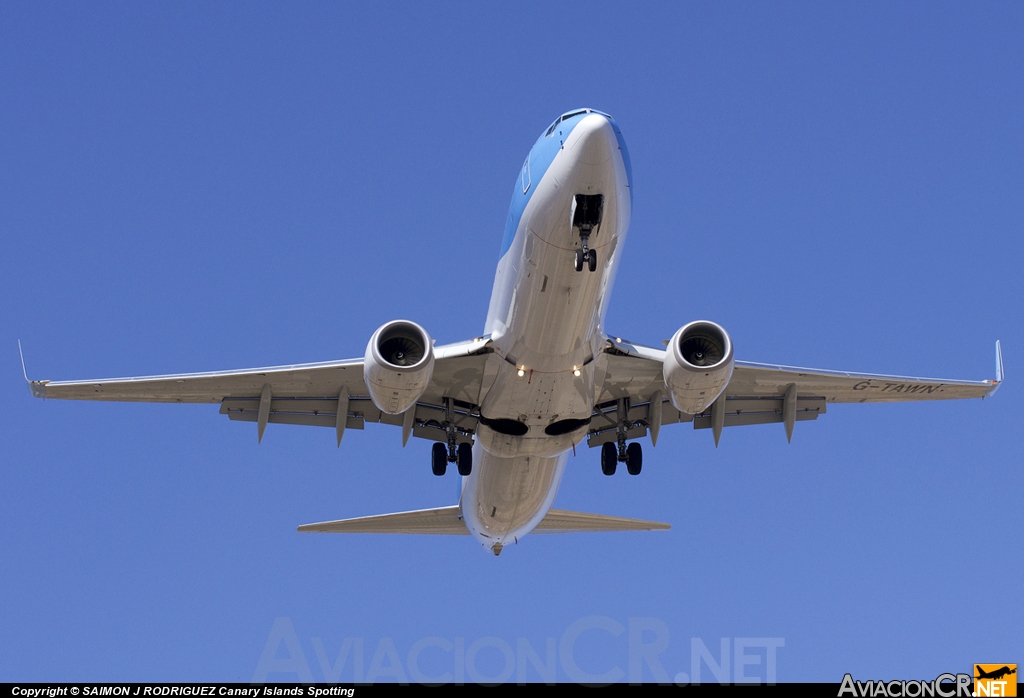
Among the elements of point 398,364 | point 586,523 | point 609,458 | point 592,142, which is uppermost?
point 592,142

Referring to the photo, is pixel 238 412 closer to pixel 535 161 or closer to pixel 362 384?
pixel 362 384

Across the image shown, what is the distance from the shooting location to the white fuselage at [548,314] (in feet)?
63.8

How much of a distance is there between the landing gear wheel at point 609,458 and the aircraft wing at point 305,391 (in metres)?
2.90

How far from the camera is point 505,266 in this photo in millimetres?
21625

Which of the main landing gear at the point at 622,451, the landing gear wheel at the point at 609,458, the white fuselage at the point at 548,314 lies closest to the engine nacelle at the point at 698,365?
the white fuselage at the point at 548,314

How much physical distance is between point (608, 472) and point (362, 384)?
5.44m

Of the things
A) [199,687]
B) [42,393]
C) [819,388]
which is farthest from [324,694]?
[819,388]

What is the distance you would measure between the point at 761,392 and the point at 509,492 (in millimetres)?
5623

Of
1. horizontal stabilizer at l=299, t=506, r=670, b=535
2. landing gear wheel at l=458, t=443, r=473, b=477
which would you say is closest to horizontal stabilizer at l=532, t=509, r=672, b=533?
horizontal stabilizer at l=299, t=506, r=670, b=535

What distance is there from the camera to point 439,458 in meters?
24.5

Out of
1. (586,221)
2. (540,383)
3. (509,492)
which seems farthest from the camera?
(509,492)

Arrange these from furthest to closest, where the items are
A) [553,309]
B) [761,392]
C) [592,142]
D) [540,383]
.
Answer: [761,392] < [540,383] < [553,309] < [592,142]

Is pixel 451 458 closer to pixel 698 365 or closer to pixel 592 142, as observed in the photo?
pixel 698 365

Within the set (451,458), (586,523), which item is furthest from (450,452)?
(586,523)
